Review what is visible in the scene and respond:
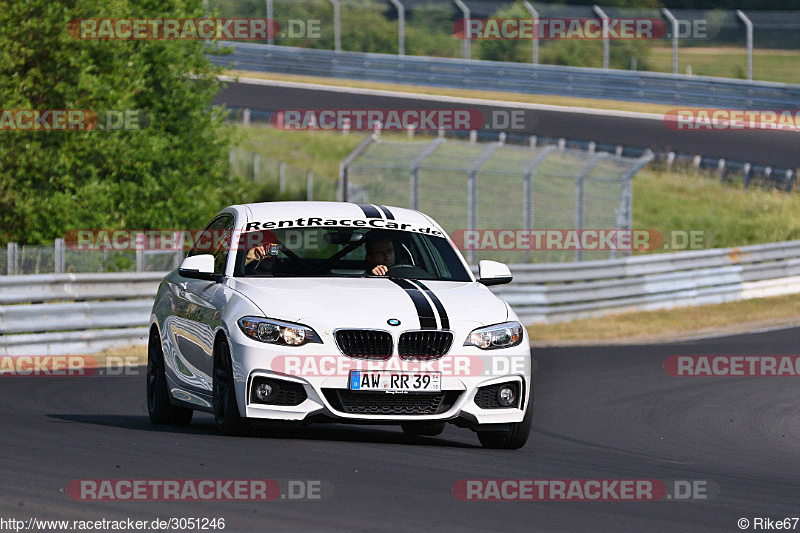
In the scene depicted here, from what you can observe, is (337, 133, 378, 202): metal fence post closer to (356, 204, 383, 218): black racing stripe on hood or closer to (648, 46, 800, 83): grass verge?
(356, 204, 383, 218): black racing stripe on hood

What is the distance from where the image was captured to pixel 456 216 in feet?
93.1

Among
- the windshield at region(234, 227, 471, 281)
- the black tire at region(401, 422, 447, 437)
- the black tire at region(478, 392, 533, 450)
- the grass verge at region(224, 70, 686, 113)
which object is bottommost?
the grass verge at region(224, 70, 686, 113)

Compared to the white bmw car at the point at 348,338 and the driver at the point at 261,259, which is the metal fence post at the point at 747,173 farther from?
the driver at the point at 261,259

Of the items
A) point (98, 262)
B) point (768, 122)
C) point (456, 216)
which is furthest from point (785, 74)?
point (98, 262)

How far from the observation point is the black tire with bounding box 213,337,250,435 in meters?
9.07

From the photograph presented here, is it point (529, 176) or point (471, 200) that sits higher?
point (529, 176)

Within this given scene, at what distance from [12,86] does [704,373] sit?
42.3 ft

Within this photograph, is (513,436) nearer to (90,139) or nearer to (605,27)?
(90,139)

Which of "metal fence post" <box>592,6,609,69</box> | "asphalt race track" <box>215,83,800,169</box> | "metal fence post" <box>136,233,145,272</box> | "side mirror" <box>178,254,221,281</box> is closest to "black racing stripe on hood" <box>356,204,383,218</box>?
"side mirror" <box>178,254,221,281</box>

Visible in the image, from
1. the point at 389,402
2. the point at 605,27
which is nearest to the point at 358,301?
the point at 389,402

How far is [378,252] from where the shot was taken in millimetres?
10117

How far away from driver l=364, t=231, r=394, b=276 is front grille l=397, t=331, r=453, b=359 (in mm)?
1190

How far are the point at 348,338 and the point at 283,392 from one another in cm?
50

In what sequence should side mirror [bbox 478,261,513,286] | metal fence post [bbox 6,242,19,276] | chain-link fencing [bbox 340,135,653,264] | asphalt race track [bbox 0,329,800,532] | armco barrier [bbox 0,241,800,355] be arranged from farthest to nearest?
chain-link fencing [bbox 340,135,653,264], metal fence post [bbox 6,242,19,276], armco barrier [bbox 0,241,800,355], side mirror [bbox 478,261,513,286], asphalt race track [bbox 0,329,800,532]
